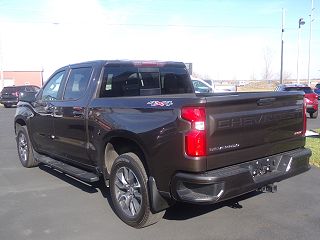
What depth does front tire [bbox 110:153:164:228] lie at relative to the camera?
4.59 meters

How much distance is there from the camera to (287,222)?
4.88 metres

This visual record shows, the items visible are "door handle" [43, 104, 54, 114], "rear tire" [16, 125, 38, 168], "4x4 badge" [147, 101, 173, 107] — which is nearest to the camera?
"4x4 badge" [147, 101, 173, 107]

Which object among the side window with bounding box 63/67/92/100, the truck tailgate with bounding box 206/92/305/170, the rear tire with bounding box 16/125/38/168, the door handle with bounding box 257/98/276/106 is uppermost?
the side window with bounding box 63/67/92/100

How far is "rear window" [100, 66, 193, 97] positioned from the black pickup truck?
0.05 feet

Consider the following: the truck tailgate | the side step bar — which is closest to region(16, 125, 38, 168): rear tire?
the side step bar

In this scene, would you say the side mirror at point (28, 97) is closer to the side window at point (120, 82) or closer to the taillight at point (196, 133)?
the side window at point (120, 82)

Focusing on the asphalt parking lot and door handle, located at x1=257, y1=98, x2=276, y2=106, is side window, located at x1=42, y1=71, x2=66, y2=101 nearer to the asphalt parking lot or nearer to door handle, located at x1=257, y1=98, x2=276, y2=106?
the asphalt parking lot

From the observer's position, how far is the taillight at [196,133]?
13.1ft

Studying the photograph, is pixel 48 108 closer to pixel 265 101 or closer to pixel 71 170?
pixel 71 170

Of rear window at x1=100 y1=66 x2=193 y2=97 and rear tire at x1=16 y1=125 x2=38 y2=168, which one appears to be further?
rear tire at x1=16 y1=125 x2=38 y2=168

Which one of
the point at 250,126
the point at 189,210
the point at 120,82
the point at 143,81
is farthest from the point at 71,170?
the point at 250,126

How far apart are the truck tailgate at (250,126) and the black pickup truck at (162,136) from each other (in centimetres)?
1

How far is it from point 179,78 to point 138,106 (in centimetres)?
223

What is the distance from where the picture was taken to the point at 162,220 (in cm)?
504
